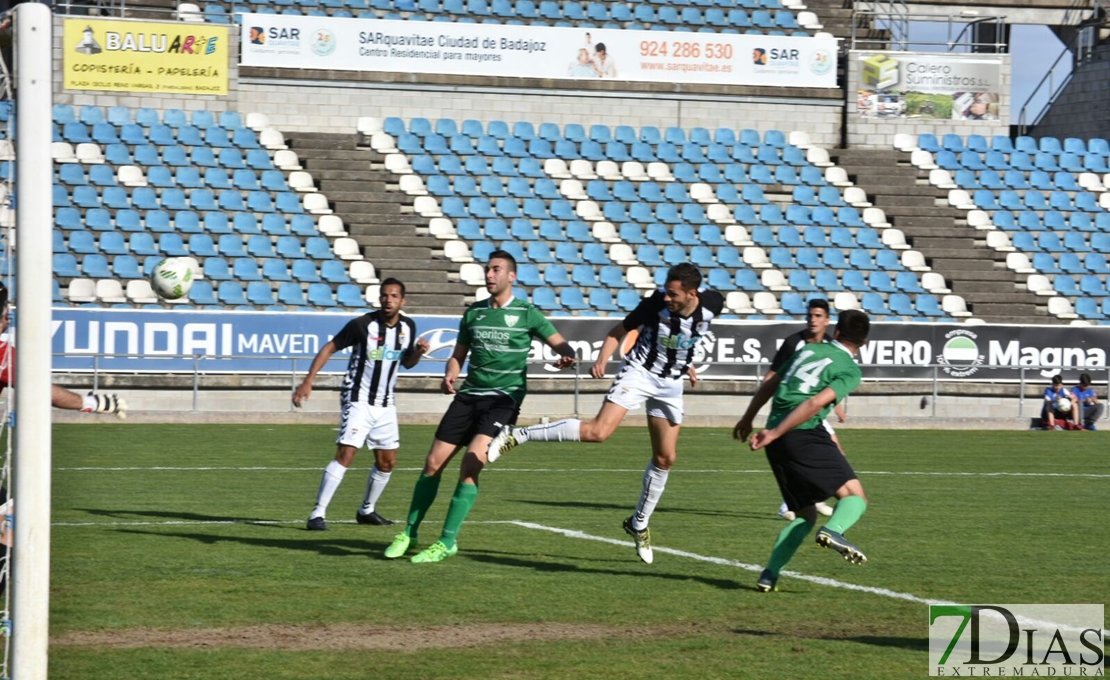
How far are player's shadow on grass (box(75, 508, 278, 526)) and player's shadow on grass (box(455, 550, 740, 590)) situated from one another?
8.46ft

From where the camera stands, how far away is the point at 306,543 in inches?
459

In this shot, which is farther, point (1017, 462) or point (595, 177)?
point (595, 177)

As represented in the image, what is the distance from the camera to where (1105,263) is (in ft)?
118

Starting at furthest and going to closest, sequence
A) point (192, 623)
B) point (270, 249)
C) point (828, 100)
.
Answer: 1. point (828, 100)
2. point (270, 249)
3. point (192, 623)

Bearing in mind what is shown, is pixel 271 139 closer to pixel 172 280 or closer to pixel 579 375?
pixel 579 375

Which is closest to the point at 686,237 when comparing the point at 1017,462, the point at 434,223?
the point at 434,223

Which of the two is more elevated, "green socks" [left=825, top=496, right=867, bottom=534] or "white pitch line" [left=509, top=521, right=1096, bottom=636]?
"green socks" [left=825, top=496, right=867, bottom=534]

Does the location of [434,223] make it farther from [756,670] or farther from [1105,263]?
[756,670]

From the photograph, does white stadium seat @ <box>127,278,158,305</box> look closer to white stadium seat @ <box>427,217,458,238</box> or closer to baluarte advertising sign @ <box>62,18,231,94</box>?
baluarte advertising sign @ <box>62,18,231,94</box>

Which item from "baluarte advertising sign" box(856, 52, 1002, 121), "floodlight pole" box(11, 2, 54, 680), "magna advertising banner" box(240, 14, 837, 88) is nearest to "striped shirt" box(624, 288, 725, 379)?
"floodlight pole" box(11, 2, 54, 680)

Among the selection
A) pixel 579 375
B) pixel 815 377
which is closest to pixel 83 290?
pixel 579 375

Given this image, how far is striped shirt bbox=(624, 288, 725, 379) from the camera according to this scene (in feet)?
36.3

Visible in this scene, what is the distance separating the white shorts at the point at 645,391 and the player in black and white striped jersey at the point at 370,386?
2303mm

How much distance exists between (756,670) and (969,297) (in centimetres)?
2852
